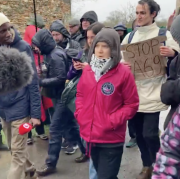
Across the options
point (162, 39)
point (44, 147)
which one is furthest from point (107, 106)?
point (44, 147)

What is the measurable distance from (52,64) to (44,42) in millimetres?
290

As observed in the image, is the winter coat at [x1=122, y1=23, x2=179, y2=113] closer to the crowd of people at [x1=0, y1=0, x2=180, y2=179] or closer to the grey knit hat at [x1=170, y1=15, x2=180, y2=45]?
the crowd of people at [x1=0, y1=0, x2=180, y2=179]

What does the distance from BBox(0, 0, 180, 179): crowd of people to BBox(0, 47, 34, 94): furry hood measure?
14cm

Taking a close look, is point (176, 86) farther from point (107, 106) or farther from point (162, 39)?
point (162, 39)

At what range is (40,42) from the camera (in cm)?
407

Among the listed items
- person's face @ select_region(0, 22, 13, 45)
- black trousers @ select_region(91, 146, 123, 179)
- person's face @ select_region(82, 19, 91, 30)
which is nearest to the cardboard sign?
black trousers @ select_region(91, 146, 123, 179)

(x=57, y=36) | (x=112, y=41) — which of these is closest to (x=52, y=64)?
(x=57, y=36)

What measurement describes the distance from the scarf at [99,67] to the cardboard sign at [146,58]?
544 mm

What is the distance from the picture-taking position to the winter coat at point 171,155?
1418 millimetres

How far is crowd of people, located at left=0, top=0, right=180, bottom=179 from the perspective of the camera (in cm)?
276

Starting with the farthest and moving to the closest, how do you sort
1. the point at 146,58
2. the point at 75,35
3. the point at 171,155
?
the point at 75,35 → the point at 146,58 → the point at 171,155

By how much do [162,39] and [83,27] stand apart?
6.77 ft

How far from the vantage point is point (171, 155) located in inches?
56.4

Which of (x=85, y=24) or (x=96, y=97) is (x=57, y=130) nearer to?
(x=96, y=97)
